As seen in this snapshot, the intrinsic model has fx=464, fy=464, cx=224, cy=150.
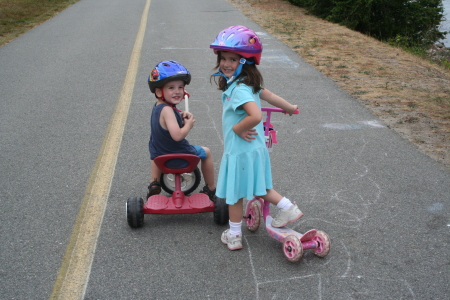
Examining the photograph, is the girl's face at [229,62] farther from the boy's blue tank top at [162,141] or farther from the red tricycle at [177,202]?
the red tricycle at [177,202]

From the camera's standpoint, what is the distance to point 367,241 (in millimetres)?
3482

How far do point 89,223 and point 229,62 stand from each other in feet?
5.64

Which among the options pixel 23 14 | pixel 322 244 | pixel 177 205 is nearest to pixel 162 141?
pixel 177 205

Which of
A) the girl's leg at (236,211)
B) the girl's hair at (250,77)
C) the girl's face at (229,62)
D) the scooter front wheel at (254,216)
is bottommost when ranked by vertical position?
the scooter front wheel at (254,216)

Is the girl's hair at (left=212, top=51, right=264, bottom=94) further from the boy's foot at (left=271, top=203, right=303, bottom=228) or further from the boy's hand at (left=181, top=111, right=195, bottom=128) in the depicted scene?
the boy's foot at (left=271, top=203, right=303, bottom=228)

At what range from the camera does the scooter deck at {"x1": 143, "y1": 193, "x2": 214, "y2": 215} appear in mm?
3666

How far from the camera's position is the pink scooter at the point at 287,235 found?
125 inches

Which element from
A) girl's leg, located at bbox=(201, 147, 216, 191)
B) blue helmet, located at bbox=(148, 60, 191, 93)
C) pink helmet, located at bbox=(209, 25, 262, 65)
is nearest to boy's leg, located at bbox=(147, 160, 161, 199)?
girl's leg, located at bbox=(201, 147, 216, 191)

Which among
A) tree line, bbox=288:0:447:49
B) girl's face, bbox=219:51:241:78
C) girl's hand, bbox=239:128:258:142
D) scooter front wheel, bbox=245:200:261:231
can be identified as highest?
girl's face, bbox=219:51:241:78

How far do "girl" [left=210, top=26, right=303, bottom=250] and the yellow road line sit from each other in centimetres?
104

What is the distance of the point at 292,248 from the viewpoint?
3170 millimetres

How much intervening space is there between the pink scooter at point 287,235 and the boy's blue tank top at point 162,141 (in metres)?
0.67

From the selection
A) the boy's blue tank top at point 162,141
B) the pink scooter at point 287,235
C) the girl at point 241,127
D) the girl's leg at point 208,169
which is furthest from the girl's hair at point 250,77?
the girl's leg at point 208,169

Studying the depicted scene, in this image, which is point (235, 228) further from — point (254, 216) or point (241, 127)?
point (241, 127)
